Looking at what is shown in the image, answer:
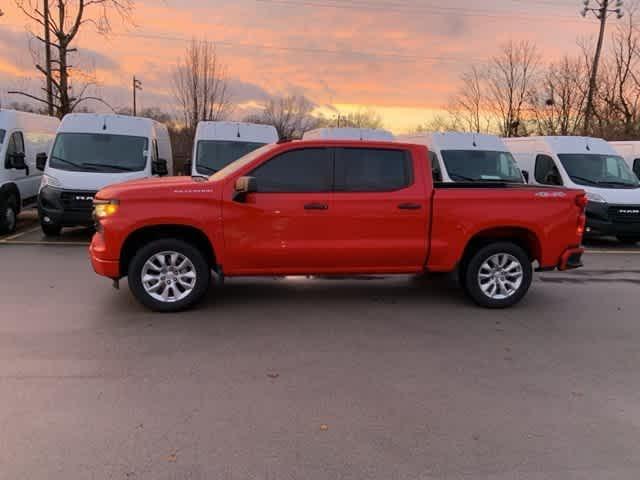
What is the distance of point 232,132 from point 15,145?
4.44 meters

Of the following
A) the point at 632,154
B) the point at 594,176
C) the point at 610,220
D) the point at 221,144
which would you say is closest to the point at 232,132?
the point at 221,144

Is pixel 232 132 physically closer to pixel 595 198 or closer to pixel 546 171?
pixel 546 171

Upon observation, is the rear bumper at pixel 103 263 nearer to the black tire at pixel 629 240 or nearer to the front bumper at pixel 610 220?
the front bumper at pixel 610 220

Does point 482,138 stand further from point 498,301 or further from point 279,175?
point 279,175

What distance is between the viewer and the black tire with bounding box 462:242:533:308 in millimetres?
6340

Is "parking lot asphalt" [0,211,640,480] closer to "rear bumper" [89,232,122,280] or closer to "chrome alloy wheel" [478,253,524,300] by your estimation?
"chrome alloy wheel" [478,253,524,300]

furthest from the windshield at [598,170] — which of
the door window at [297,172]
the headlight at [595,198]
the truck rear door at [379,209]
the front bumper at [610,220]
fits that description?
the door window at [297,172]

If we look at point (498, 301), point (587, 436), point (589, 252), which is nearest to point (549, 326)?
point (498, 301)

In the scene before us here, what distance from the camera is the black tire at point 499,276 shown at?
6.34 m

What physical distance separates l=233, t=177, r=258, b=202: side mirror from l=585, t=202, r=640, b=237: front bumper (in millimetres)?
8160

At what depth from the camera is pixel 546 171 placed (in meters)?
12.4

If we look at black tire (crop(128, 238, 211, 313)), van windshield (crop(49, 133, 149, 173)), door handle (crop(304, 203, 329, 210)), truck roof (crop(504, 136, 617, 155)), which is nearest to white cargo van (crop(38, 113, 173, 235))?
van windshield (crop(49, 133, 149, 173))

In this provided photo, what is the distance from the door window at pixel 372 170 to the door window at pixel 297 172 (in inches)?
5.8

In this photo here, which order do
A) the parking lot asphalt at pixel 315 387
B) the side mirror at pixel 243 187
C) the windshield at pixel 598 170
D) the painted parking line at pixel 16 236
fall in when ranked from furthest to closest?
1. the windshield at pixel 598 170
2. the painted parking line at pixel 16 236
3. the side mirror at pixel 243 187
4. the parking lot asphalt at pixel 315 387
